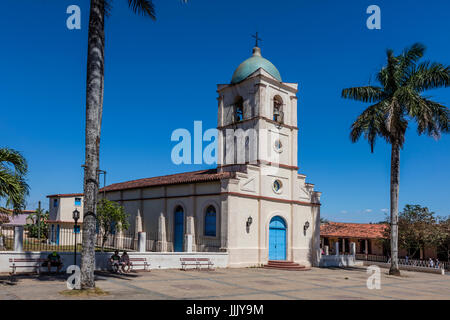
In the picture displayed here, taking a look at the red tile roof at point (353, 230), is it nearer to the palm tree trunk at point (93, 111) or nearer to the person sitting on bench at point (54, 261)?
the person sitting on bench at point (54, 261)

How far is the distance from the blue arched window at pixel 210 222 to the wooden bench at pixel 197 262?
9.80 ft

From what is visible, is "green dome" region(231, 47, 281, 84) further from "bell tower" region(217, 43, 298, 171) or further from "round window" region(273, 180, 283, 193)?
"round window" region(273, 180, 283, 193)

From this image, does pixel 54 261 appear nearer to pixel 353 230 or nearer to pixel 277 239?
pixel 277 239

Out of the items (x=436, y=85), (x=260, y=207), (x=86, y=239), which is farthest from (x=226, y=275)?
(x=436, y=85)

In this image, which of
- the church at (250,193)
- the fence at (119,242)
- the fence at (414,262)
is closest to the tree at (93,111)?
the fence at (119,242)

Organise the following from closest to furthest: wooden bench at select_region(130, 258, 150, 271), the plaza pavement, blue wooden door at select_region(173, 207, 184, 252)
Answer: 1. the plaza pavement
2. wooden bench at select_region(130, 258, 150, 271)
3. blue wooden door at select_region(173, 207, 184, 252)

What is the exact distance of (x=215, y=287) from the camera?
1728 centimetres

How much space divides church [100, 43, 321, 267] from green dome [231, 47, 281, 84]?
0.24 ft

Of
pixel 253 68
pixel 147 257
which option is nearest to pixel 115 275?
pixel 147 257

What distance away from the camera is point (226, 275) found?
22.0 metres

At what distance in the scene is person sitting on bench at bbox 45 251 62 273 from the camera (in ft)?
61.4

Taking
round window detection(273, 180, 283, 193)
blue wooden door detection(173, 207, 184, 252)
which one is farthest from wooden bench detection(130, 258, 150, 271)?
round window detection(273, 180, 283, 193)

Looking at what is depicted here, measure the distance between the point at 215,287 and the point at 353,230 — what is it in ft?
131

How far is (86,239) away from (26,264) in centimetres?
633
